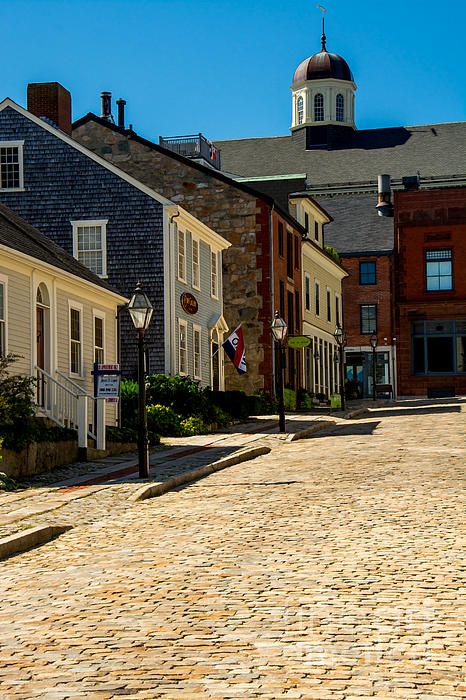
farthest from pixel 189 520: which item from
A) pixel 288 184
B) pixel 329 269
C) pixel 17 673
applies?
pixel 329 269

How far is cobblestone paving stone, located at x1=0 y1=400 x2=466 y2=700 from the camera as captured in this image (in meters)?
7.09

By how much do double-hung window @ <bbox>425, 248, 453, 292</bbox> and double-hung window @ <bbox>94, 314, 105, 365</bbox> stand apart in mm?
41305

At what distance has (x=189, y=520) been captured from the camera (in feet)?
46.7

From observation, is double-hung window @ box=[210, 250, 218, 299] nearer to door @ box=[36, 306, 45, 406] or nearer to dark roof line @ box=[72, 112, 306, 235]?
dark roof line @ box=[72, 112, 306, 235]

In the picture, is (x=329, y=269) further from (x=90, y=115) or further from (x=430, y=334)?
(x=90, y=115)

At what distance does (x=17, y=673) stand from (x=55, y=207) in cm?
2932

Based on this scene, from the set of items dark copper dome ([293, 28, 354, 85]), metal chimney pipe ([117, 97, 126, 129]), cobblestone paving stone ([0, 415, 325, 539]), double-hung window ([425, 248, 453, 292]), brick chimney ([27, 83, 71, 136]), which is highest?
dark copper dome ([293, 28, 354, 85])

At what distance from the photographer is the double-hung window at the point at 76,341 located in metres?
26.4

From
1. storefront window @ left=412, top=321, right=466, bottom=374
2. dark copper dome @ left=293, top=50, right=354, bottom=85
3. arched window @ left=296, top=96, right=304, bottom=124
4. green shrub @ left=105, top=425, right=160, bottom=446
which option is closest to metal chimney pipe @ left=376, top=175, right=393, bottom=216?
storefront window @ left=412, top=321, right=466, bottom=374

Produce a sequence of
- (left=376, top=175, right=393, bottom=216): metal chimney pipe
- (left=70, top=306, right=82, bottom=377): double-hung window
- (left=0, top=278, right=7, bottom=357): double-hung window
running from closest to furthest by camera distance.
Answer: (left=0, top=278, right=7, bottom=357): double-hung window → (left=70, top=306, right=82, bottom=377): double-hung window → (left=376, top=175, right=393, bottom=216): metal chimney pipe

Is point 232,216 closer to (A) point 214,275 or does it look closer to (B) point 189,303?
(A) point 214,275

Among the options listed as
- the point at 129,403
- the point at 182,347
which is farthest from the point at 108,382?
the point at 182,347

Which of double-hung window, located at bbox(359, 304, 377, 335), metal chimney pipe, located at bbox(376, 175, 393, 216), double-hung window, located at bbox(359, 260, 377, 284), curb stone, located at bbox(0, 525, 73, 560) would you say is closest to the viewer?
curb stone, located at bbox(0, 525, 73, 560)

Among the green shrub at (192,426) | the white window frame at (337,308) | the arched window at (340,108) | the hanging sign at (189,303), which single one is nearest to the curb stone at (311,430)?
the green shrub at (192,426)
